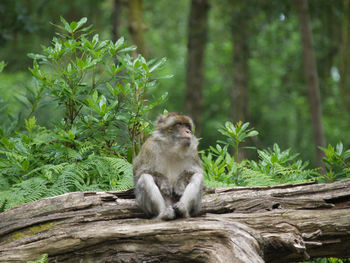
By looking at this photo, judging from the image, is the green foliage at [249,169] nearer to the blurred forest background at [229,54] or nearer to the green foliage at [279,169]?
the green foliage at [279,169]

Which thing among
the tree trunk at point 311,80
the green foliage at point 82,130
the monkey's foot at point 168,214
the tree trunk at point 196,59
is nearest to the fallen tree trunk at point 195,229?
the monkey's foot at point 168,214

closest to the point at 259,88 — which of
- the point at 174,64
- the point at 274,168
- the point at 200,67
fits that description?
the point at 174,64

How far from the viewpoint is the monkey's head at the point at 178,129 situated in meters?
5.50

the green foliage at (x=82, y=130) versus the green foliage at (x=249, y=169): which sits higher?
the green foliage at (x=82, y=130)

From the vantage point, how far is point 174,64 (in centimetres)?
2739

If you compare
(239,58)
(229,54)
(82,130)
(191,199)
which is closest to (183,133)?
(191,199)

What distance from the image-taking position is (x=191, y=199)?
509cm

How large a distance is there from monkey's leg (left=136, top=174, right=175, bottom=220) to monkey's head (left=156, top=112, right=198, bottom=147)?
2.19 feet

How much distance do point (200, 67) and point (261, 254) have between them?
33.0ft

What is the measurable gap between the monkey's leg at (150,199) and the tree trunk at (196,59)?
837cm

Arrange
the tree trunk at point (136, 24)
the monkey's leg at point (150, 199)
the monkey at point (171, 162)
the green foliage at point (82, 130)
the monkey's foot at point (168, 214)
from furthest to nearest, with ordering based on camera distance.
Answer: the tree trunk at point (136, 24) < the green foliage at point (82, 130) < the monkey at point (171, 162) < the monkey's leg at point (150, 199) < the monkey's foot at point (168, 214)

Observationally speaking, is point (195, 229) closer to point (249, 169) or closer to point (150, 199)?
point (150, 199)

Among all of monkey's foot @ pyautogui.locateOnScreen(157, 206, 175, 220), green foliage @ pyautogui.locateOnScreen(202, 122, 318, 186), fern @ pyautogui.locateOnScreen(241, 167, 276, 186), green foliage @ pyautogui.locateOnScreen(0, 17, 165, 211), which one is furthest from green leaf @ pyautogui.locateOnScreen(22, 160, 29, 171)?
fern @ pyautogui.locateOnScreen(241, 167, 276, 186)

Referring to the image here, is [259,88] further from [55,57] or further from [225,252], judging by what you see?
[225,252]
